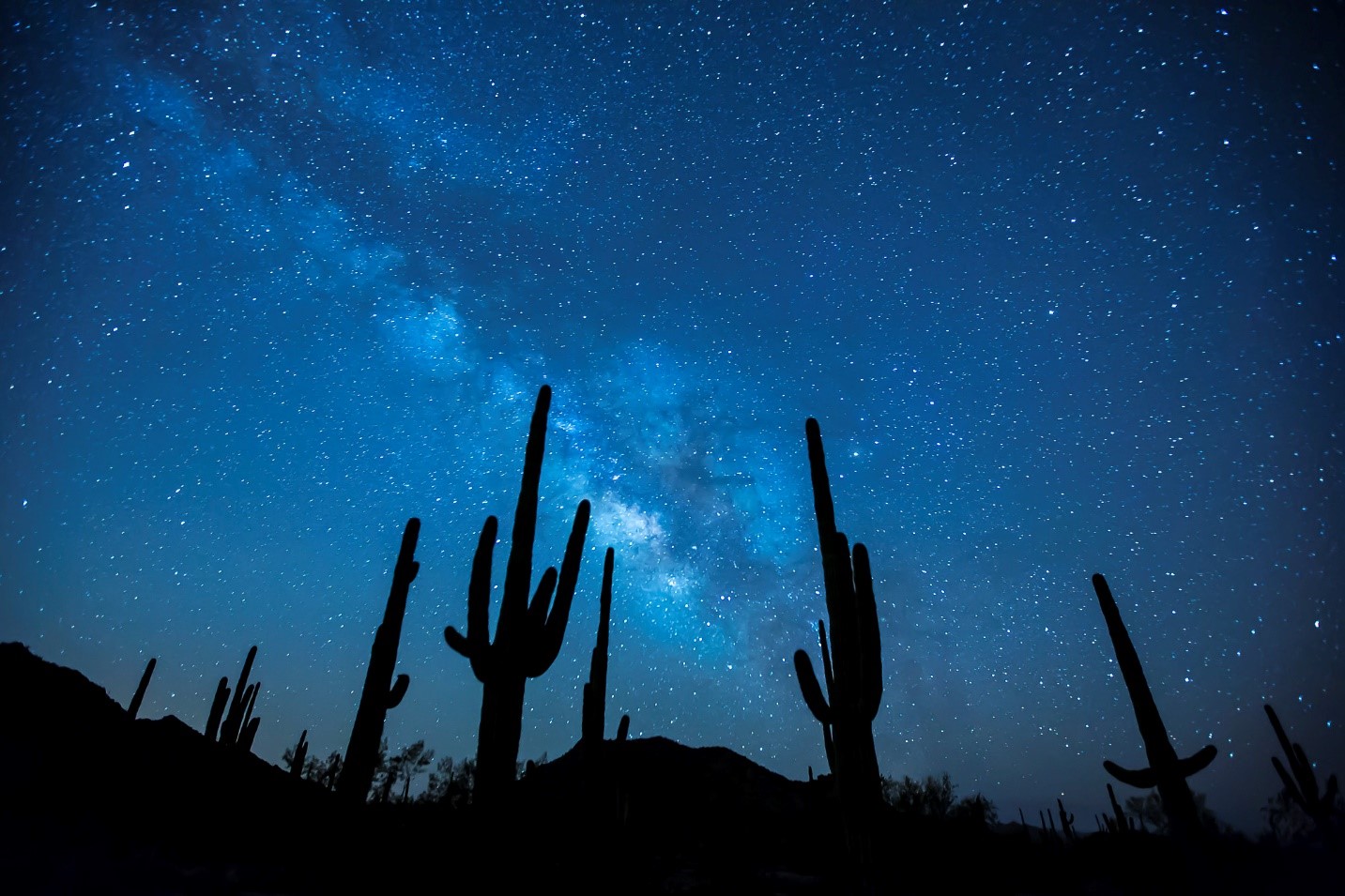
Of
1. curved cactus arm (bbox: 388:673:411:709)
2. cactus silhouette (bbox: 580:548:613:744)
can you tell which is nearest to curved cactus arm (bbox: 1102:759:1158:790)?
cactus silhouette (bbox: 580:548:613:744)

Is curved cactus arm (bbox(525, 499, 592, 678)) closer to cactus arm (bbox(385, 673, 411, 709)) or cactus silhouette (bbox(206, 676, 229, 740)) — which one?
cactus arm (bbox(385, 673, 411, 709))

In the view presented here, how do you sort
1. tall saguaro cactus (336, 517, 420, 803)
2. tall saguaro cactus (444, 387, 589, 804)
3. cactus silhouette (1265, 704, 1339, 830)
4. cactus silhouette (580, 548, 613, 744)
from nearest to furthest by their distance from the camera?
tall saguaro cactus (444, 387, 589, 804), tall saguaro cactus (336, 517, 420, 803), cactus silhouette (580, 548, 613, 744), cactus silhouette (1265, 704, 1339, 830)

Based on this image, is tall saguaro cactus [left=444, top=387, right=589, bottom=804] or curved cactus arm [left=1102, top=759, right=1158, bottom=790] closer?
tall saguaro cactus [left=444, top=387, right=589, bottom=804]

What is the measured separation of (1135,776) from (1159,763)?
65cm

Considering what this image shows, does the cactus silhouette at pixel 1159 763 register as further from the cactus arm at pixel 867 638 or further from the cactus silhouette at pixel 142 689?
the cactus silhouette at pixel 142 689

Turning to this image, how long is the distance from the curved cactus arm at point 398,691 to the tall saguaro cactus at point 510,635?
2.98 meters

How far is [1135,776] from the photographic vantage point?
936cm

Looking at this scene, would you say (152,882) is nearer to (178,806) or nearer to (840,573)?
(178,806)

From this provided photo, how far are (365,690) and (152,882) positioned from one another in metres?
2.78

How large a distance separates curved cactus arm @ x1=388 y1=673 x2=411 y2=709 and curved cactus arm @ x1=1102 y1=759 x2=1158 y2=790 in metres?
10.6

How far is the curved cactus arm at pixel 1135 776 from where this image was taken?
29.6ft

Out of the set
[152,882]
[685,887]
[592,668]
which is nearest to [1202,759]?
[685,887]

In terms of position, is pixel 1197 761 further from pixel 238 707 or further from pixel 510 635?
pixel 238 707

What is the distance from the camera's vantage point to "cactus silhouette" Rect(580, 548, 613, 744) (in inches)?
438
